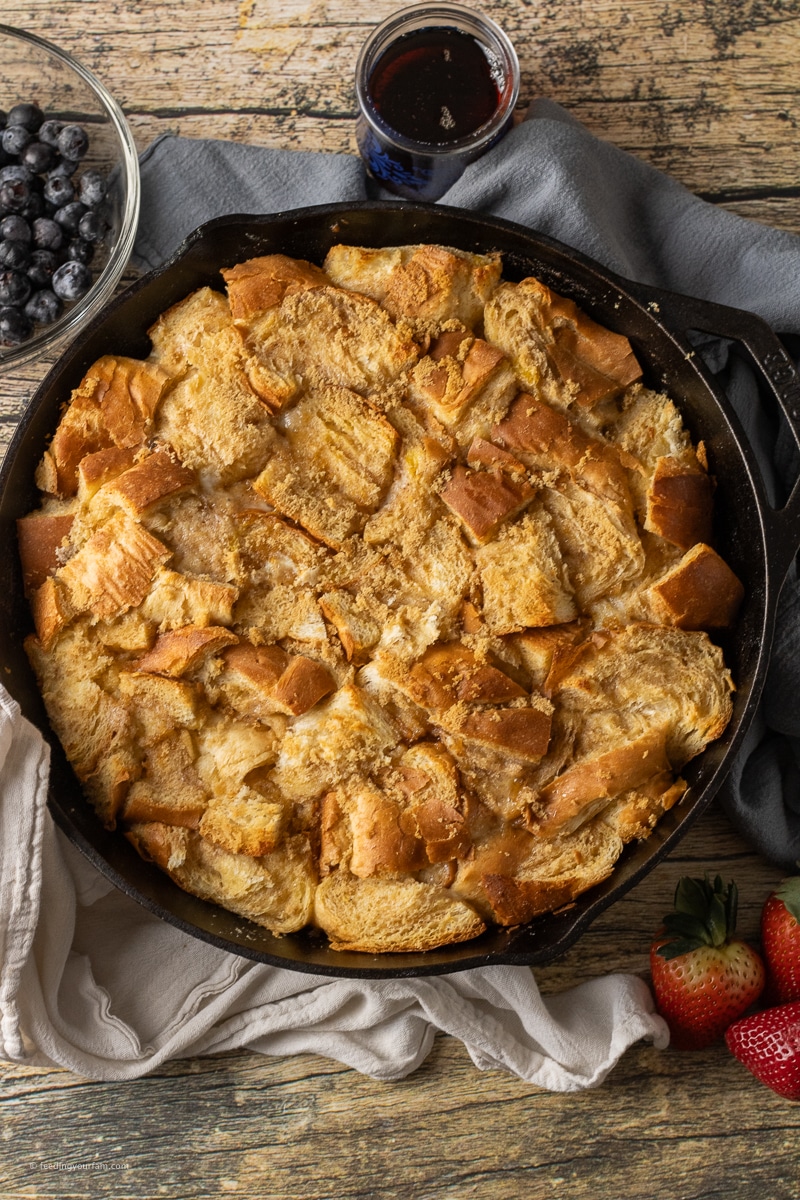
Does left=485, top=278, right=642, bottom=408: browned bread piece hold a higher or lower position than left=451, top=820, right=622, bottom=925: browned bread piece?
higher

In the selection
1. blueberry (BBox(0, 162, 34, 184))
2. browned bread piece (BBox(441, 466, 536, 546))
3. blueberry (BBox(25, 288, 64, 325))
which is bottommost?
browned bread piece (BBox(441, 466, 536, 546))

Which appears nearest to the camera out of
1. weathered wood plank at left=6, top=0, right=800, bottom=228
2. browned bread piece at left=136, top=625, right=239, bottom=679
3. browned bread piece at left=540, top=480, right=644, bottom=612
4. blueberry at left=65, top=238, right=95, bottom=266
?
browned bread piece at left=136, top=625, right=239, bottom=679

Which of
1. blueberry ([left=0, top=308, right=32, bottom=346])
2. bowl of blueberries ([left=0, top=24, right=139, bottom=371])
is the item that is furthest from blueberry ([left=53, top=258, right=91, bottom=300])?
blueberry ([left=0, top=308, right=32, bottom=346])

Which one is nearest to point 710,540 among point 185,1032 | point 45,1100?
point 185,1032

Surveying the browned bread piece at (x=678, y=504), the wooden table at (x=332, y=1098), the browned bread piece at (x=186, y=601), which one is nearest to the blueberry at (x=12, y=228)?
the wooden table at (x=332, y=1098)

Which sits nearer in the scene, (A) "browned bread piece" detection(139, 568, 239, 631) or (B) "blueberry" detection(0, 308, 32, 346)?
(A) "browned bread piece" detection(139, 568, 239, 631)

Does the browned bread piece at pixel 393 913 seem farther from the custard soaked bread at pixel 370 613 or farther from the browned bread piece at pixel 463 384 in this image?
the browned bread piece at pixel 463 384

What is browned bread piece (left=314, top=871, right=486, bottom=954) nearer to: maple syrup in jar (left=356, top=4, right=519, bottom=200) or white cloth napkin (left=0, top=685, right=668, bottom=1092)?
white cloth napkin (left=0, top=685, right=668, bottom=1092)
